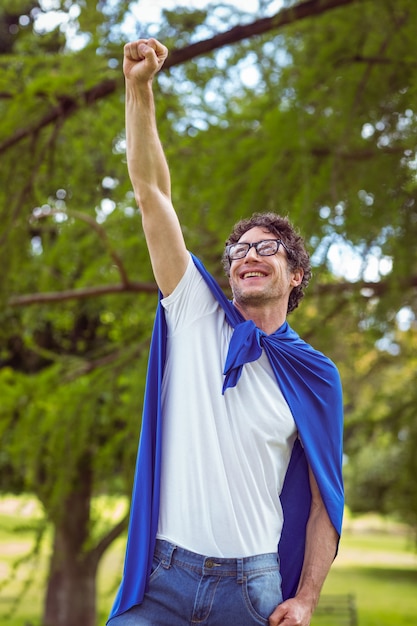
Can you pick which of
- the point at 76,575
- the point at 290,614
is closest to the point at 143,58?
the point at 290,614

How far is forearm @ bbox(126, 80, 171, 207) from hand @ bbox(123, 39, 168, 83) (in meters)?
0.02

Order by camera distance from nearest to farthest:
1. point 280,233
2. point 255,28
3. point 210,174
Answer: point 280,233
point 255,28
point 210,174

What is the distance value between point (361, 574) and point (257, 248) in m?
22.7

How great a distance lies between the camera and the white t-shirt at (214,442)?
176 centimetres

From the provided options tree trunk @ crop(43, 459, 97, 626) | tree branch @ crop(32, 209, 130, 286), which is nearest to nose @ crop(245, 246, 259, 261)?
tree branch @ crop(32, 209, 130, 286)

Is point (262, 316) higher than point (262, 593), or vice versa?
point (262, 316)

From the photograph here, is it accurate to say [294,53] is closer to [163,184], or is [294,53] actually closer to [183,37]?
[183,37]

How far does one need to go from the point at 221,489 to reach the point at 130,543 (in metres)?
0.23

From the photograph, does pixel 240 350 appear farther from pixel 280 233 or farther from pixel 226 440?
pixel 280 233

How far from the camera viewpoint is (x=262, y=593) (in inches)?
70.1

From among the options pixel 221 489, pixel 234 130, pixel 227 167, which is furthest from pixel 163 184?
pixel 234 130

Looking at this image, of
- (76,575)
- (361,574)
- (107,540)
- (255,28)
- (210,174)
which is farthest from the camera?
(361,574)

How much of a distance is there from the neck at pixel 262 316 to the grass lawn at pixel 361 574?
4.78 m

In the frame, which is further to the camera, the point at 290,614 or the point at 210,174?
the point at 210,174
